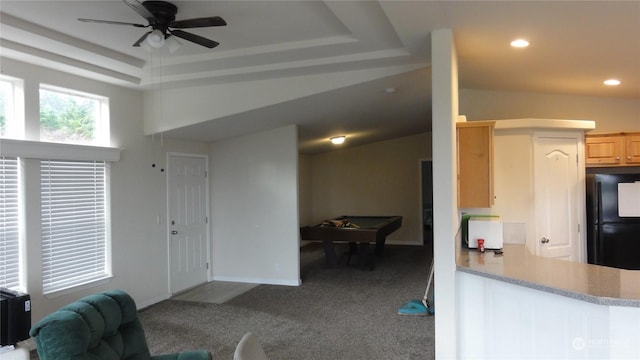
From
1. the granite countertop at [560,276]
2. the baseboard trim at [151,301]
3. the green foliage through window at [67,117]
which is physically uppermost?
the green foliage through window at [67,117]

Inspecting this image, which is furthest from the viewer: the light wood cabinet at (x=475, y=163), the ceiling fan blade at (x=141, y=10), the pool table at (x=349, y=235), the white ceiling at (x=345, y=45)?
the pool table at (x=349, y=235)

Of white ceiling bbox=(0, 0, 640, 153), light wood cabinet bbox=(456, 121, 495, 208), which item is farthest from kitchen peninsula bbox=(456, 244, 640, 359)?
white ceiling bbox=(0, 0, 640, 153)

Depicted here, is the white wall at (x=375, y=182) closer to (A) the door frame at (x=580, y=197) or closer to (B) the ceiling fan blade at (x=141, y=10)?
(A) the door frame at (x=580, y=197)

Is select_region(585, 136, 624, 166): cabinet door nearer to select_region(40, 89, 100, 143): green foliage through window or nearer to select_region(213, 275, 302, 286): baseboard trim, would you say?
select_region(213, 275, 302, 286): baseboard trim

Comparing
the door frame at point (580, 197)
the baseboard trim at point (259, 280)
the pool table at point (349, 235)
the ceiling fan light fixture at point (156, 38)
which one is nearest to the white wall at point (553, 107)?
the door frame at point (580, 197)

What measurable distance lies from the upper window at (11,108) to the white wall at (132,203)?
164 millimetres

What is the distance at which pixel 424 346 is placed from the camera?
3.77m

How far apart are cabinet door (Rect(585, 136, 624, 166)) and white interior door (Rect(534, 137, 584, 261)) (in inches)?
24.1

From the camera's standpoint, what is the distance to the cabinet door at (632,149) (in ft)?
15.6

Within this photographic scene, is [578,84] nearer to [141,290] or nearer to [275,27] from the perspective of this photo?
[275,27]

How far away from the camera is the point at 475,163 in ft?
11.0

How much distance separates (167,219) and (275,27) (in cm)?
326

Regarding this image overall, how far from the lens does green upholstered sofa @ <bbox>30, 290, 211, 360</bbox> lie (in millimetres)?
2014

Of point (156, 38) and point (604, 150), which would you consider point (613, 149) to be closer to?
point (604, 150)
